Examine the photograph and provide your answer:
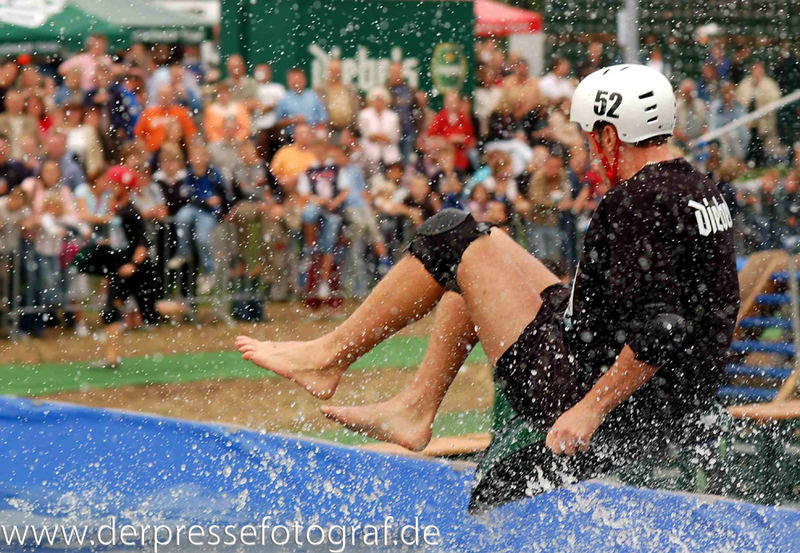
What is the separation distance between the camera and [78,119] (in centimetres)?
1272

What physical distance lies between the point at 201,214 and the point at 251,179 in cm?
88

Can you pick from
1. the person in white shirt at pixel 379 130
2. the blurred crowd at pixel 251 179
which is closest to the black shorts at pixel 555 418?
the blurred crowd at pixel 251 179

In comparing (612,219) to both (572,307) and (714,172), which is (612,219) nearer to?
(572,307)

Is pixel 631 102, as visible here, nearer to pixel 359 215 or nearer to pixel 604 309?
pixel 604 309

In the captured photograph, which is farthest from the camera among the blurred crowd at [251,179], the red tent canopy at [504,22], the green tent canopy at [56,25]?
the red tent canopy at [504,22]

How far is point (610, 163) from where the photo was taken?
4664 mm

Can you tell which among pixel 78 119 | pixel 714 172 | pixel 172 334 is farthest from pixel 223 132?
pixel 714 172

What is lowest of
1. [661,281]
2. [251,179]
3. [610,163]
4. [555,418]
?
[251,179]

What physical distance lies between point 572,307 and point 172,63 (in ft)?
34.4

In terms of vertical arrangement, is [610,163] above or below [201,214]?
above

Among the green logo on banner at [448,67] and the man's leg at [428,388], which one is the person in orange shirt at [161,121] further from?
the man's leg at [428,388]

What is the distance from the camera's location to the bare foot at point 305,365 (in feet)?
16.4

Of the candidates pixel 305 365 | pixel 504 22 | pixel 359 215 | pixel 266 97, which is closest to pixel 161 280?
pixel 359 215

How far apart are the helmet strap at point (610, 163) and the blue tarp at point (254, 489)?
1.10 metres
